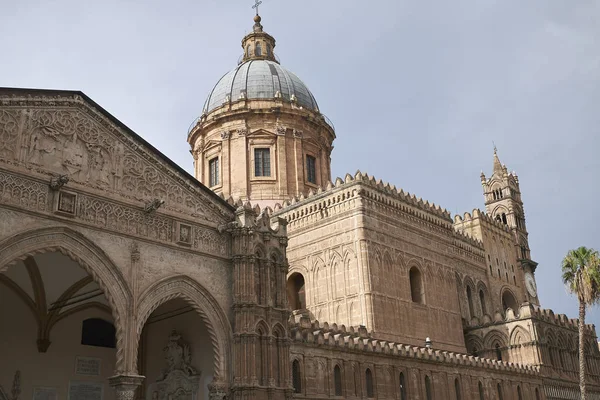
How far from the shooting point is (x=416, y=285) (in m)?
36.6

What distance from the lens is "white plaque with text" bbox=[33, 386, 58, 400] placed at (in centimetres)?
2185

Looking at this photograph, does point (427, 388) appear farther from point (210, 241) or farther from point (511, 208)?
point (511, 208)

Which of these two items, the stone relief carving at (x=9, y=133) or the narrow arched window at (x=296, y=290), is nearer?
the stone relief carving at (x=9, y=133)

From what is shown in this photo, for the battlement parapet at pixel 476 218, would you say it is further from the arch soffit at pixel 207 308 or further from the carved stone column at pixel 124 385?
the carved stone column at pixel 124 385

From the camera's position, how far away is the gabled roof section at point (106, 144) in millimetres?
18453

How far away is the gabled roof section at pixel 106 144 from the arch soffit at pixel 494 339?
74.0 feet

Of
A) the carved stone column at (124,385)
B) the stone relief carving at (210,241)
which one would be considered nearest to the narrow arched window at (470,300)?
the stone relief carving at (210,241)

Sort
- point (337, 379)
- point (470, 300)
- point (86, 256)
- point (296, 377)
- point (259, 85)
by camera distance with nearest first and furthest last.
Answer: point (86, 256), point (296, 377), point (337, 379), point (470, 300), point (259, 85)

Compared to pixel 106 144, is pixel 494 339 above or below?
below

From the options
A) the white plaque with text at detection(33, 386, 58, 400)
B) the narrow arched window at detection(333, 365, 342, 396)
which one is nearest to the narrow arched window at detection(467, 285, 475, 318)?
the narrow arched window at detection(333, 365, 342, 396)

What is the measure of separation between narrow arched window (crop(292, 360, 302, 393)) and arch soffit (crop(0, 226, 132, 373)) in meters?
7.36

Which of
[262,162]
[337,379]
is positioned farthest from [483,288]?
[337,379]

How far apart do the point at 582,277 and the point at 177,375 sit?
23472 millimetres

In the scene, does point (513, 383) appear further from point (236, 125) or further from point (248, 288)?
point (236, 125)
